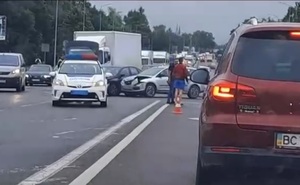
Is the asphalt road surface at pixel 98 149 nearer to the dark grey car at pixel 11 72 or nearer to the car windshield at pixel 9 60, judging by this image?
the dark grey car at pixel 11 72

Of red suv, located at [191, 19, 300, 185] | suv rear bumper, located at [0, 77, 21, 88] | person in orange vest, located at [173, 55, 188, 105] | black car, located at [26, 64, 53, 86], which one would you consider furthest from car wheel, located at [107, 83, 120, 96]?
red suv, located at [191, 19, 300, 185]

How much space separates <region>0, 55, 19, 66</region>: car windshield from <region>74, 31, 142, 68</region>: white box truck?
1187 cm

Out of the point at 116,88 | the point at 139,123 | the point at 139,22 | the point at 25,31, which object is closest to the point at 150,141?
the point at 139,123

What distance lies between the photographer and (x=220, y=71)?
8.50 metres

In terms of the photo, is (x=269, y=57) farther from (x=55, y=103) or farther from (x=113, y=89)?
(x=113, y=89)

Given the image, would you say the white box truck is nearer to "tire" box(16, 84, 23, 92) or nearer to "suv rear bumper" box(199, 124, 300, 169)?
"tire" box(16, 84, 23, 92)

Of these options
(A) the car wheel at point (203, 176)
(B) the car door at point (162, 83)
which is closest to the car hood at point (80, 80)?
(B) the car door at point (162, 83)

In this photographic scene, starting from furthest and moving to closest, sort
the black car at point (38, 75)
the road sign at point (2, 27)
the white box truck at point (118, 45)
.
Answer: the road sign at point (2, 27) → the black car at point (38, 75) → the white box truck at point (118, 45)

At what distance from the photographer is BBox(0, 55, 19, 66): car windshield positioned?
124 feet

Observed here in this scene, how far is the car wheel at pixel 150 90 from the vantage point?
39000mm

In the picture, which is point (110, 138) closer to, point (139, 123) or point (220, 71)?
point (139, 123)

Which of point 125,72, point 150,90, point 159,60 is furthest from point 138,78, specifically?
point 159,60

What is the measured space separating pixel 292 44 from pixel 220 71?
0.81 metres

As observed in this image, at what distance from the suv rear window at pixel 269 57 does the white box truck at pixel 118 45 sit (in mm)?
41955
